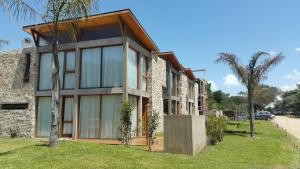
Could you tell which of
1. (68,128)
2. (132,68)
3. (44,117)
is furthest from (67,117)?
(132,68)

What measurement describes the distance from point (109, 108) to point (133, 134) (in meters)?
2.61

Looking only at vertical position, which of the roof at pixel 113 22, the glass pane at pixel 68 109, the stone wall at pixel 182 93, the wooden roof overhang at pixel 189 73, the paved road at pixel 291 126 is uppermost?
the roof at pixel 113 22

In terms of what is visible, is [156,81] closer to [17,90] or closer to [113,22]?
[113,22]

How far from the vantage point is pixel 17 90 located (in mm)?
20922

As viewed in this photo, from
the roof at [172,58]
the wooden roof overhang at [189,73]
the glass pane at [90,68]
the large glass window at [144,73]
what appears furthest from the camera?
the wooden roof overhang at [189,73]

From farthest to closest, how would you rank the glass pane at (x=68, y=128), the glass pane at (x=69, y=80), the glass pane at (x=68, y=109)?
1. the glass pane at (x=69, y=80)
2. the glass pane at (x=68, y=109)
3. the glass pane at (x=68, y=128)

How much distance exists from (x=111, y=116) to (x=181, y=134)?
19.8 ft

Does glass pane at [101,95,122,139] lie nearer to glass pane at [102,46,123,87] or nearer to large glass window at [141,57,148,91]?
glass pane at [102,46,123,87]

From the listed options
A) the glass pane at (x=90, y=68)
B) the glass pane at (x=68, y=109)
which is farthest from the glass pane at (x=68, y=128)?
the glass pane at (x=90, y=68)

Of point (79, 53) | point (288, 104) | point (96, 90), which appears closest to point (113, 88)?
point (96, 90)

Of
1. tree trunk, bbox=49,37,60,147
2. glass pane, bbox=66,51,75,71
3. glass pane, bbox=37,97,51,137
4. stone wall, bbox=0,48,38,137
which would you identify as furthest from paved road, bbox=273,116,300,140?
stone wall, bbox=0,48,38,137

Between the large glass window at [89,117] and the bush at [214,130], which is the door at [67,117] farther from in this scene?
the bush at [214,130]

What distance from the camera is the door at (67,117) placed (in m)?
19.0

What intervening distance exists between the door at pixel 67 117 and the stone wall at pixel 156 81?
19.2 feet
